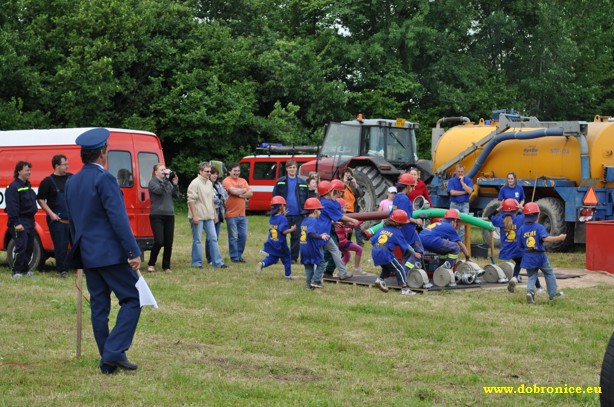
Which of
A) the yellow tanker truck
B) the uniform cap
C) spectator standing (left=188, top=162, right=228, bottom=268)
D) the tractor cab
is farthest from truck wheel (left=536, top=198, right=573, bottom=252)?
the uniform cap

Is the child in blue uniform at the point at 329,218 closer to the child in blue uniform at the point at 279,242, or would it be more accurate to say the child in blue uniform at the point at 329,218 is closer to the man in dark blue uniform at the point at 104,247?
the child in blue uniform at the point at 279,242

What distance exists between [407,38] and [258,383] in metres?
31.6

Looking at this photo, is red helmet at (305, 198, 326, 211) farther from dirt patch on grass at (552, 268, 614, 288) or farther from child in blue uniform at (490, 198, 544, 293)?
dirt patch on grass at (552, 268, 614, 288)

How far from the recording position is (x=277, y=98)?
37.6m

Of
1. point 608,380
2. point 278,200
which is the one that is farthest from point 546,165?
point 608,380

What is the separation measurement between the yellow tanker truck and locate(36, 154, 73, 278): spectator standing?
10354 millimetres

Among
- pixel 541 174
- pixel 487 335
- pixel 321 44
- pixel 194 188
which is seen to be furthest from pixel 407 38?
pixel 487 335

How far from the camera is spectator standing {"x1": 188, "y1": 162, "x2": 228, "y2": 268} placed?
16953mm

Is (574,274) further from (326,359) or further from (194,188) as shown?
(326,359)

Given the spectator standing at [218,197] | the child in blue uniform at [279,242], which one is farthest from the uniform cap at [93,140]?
the spectator standing at [218,197]

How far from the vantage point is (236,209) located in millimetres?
17906

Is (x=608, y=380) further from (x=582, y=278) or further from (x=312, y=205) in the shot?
(x=582, y=278)

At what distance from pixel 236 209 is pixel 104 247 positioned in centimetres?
996

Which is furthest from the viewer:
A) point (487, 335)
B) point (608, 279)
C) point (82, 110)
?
point (82, 110)
